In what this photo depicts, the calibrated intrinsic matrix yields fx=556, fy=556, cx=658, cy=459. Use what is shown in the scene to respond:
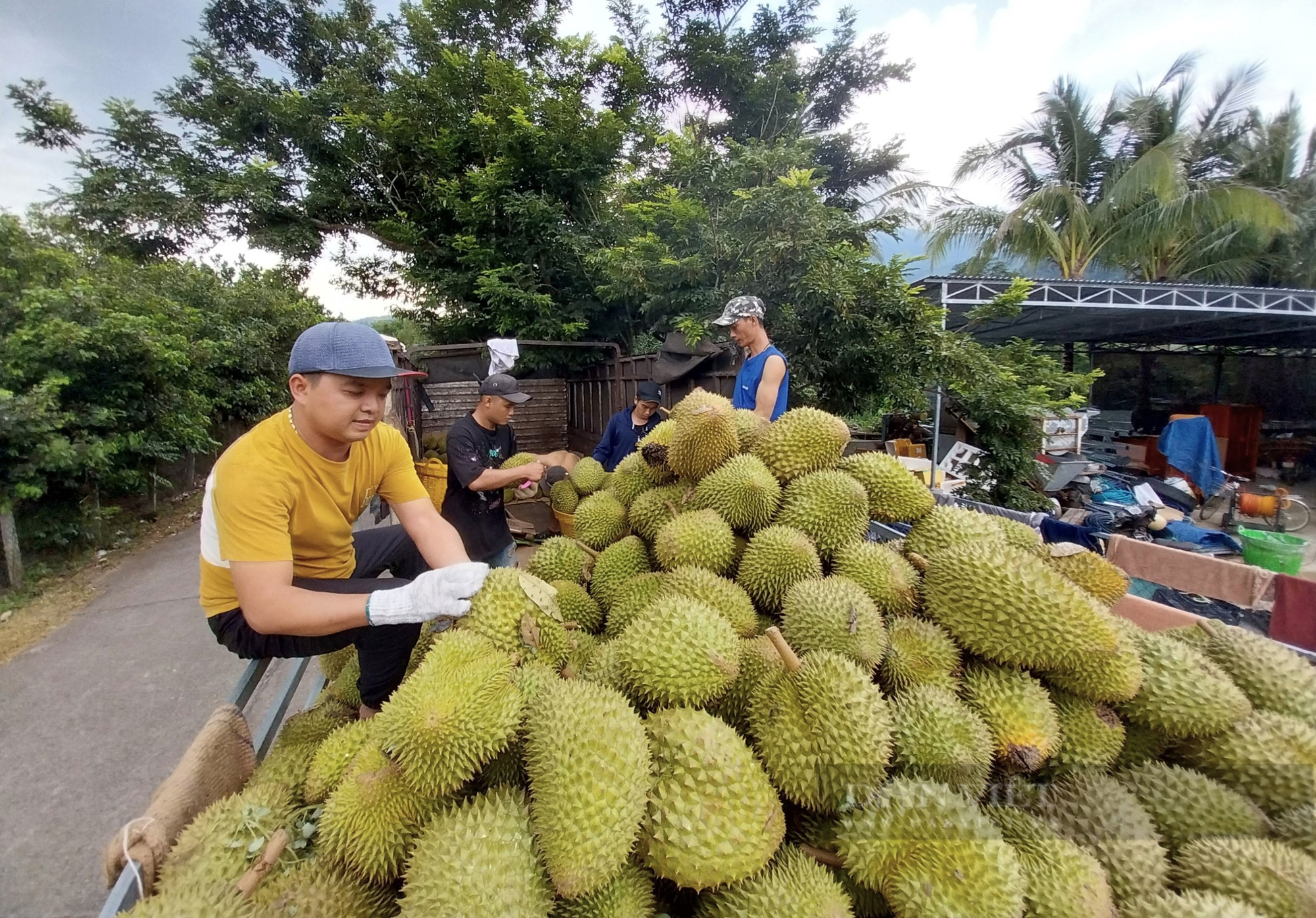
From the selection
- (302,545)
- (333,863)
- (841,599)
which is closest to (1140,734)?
(841,599)

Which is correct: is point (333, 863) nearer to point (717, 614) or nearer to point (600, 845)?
point (600, 845)

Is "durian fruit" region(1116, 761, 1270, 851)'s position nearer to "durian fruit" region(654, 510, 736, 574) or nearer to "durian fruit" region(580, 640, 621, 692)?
"durian fruit" region(654, 510, 736, 574)

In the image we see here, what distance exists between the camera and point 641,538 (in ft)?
7.34

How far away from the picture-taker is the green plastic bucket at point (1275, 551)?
434 centimetres

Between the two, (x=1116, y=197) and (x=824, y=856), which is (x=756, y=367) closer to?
(x=824, y=856)

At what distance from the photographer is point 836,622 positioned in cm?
143

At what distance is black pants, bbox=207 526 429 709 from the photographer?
65.9 inches

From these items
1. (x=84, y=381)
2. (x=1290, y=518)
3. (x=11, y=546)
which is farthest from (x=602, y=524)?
(x=1290, y=518)

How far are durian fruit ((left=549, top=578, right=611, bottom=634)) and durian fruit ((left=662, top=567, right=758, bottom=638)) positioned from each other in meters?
0.37

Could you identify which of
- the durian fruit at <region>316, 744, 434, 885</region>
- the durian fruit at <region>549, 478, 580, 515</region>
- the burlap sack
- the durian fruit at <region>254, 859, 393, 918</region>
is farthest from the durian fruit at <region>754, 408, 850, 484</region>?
the durian fruit at <region>549, 478, 580, 515</region>

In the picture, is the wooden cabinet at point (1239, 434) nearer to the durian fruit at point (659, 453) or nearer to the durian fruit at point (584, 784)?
the durian fruit at point (659, 453)

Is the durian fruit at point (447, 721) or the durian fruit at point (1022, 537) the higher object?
the durian fruit at point (1022, 537)

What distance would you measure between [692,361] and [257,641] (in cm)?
468

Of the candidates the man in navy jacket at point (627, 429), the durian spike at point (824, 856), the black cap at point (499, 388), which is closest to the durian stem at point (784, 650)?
the durian spike at point (824, 856)
